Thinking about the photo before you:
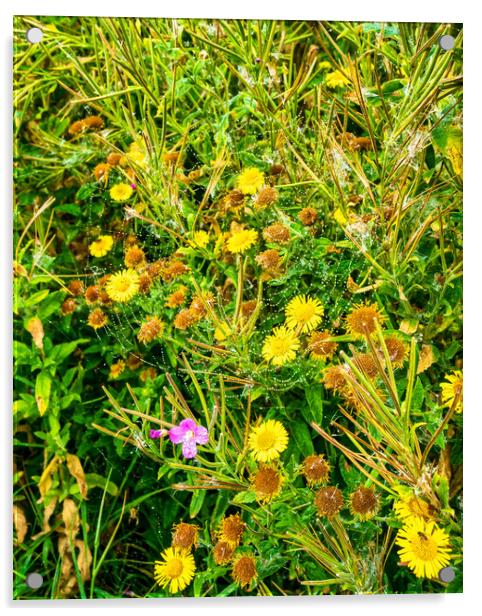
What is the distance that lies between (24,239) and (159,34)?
422 mm

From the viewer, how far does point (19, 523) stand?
120cm

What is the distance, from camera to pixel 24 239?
1.24 metres

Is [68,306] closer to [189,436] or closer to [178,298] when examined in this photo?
[178,298]

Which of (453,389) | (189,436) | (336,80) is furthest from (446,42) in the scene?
(189,436)

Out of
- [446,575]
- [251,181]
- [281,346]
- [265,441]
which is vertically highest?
[251,181]

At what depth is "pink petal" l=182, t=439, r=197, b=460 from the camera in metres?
1.20

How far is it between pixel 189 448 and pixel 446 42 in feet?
2.72

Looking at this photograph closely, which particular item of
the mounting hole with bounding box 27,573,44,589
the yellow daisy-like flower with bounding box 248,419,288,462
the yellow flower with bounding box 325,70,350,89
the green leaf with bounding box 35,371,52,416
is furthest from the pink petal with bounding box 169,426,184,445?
the yellow flower with bounding box 325,70,350,89

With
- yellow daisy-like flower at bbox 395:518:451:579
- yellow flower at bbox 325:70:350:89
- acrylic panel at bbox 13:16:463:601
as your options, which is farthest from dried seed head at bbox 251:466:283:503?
yellow flower at bbox 325:70:350:89

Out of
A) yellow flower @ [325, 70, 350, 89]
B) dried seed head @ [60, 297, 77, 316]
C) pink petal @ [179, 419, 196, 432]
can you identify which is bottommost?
pink petal @ [179, 419, 196, 432]

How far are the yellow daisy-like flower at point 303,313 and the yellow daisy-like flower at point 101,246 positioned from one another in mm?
327

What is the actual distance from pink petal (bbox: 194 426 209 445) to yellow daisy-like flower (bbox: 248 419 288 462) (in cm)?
7

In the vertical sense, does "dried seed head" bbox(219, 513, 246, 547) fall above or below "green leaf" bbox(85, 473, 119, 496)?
below

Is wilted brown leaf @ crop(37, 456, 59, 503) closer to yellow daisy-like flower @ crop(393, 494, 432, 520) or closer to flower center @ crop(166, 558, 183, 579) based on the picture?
flower center @ crop(166, 558, 183, 579)
